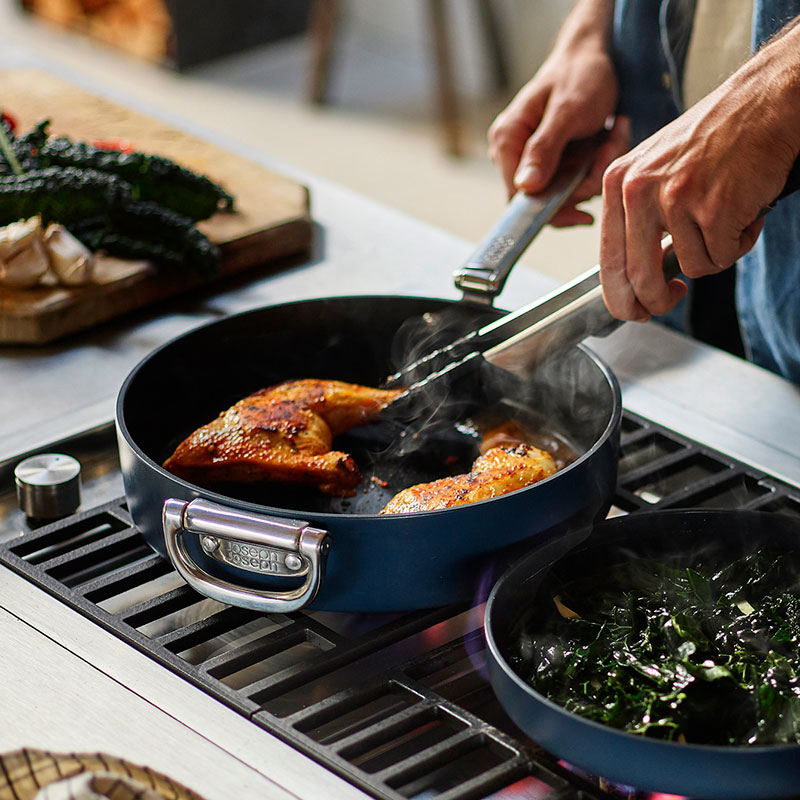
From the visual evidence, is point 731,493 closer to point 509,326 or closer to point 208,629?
point 509,326

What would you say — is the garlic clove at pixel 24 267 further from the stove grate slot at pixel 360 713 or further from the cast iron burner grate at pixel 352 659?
the stove grate slot at pixel 360 713

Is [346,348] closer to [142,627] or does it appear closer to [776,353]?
[142,627]

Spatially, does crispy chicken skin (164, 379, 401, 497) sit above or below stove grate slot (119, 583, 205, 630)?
above

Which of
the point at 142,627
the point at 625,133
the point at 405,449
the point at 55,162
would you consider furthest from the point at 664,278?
the point at 55,162

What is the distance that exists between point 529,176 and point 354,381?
0.40m

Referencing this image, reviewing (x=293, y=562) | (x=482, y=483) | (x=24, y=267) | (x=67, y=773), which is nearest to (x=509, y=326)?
(x=482, y=483)

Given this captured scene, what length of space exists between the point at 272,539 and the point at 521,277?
1032 mm

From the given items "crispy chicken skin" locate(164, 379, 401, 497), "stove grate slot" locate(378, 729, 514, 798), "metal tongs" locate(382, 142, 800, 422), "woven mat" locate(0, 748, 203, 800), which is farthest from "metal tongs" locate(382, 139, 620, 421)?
"woven mat" locate(0, 748, 203, 800)

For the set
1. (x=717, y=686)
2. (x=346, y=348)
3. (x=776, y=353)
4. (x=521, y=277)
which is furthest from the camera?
(x=521, y=277)

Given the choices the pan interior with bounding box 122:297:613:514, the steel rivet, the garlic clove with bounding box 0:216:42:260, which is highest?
the garlic clove with bounding box 0:216:42:260

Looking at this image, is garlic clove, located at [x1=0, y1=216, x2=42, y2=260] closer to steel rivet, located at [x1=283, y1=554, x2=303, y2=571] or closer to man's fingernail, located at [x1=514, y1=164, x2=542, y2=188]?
man's fingernail, located at [x1=514, y1=164, x2=542, y2=188]

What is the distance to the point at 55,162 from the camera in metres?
1.93

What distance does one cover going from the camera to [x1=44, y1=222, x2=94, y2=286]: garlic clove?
5.61 feet

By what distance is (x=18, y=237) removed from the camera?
1.69 meters
